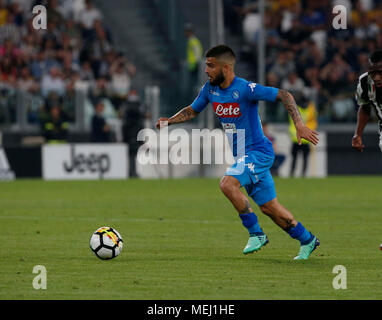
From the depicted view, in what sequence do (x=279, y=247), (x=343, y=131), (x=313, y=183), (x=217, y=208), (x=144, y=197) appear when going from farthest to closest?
(x=343, y=131) < (x=313, y=183) < (x=144, y=197) < (x=217, y=208) < (x=279, y=247)

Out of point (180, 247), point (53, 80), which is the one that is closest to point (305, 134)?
point (180, 247)

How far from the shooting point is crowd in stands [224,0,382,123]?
26719mm

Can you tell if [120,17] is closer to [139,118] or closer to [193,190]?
[139,118]

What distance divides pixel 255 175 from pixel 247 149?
0.30m

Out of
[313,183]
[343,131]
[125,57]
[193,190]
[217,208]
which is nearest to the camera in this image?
[217,208]

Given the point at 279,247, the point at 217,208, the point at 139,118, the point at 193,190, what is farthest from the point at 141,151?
the point at 279,247

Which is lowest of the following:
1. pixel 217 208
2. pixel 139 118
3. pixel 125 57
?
pixel 217 208

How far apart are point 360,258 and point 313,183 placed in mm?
13229

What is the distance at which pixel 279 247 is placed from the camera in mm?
10312

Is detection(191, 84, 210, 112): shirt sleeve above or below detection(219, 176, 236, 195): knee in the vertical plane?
above

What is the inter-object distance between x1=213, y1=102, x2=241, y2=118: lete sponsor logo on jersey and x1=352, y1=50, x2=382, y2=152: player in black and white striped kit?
145 cm

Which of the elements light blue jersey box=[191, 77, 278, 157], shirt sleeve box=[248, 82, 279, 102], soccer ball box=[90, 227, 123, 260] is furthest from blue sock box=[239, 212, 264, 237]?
soccer ball box=[90, 227, 123, 260]

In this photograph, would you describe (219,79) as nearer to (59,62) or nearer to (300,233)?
(300,233)

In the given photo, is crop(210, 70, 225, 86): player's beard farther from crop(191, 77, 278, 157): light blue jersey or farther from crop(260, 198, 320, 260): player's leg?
crop(260, 198, 320, 260): player's leg
